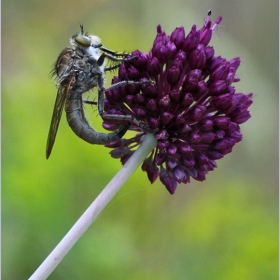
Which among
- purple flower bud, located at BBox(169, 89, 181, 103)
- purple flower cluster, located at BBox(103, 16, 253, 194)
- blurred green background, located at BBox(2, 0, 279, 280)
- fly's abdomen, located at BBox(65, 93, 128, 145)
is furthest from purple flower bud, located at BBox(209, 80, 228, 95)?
blurred green background, located at BBox(2, 0, 279, 280)

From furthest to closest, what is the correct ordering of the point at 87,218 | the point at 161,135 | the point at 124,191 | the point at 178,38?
the point at 124,191, the point at 178,38, the point at 161,135, the point at 87,218

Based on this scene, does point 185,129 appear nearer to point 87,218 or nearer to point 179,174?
point 179,174

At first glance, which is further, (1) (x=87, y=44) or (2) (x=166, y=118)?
(1) (x=87, y=44)

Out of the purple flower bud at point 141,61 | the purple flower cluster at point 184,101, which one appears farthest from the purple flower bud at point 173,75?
the purple flower bud at point 141,61

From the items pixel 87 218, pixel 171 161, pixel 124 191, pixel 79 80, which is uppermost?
pixel 79 80

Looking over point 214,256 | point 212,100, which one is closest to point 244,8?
point 214,256

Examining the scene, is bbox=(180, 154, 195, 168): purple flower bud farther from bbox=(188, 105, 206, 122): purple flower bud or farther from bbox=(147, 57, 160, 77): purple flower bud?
bbox=(147, 57, 160, 77): purple flower bud

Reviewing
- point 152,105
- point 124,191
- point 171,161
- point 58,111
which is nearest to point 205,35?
point 152,105
